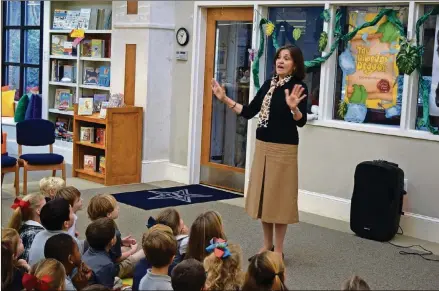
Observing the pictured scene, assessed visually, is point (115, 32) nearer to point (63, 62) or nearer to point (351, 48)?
point (63, 62)

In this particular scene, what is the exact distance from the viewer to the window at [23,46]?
27.8 ft

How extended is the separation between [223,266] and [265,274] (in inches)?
18.5

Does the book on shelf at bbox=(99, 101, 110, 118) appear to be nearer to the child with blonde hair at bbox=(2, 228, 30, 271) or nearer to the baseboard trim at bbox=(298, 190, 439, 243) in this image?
the baseboard trim at bbox=(298, 190, 439, 243)

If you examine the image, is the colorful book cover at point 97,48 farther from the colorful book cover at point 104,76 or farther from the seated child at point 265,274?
the seated child at point 265,274

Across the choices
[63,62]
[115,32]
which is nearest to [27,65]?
[63,62]

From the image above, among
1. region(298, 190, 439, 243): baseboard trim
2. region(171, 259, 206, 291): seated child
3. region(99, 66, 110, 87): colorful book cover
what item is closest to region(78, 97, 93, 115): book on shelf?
region(99, 66, 110, 87): colorful book cover

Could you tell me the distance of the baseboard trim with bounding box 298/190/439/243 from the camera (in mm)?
5070

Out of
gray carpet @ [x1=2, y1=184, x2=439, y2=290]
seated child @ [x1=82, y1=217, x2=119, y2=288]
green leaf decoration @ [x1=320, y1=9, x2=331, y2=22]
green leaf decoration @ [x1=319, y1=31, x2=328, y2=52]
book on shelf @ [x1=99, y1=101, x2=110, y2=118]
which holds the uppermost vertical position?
green leaf decoration @ [x1=320, y1=9, x2=331, y2=22]

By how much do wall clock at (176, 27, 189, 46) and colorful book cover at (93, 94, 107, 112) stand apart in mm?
1047

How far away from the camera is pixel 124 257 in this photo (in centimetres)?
354

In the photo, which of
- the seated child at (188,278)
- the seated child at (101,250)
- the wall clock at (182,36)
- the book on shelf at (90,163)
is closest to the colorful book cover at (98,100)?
the book on shelf at (90,163)

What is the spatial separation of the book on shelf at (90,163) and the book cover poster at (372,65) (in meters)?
2.68

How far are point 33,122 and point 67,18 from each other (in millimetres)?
2092

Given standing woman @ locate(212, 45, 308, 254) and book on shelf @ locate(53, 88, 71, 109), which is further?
book on shelf @ locate(53, 88, 71, 109)
